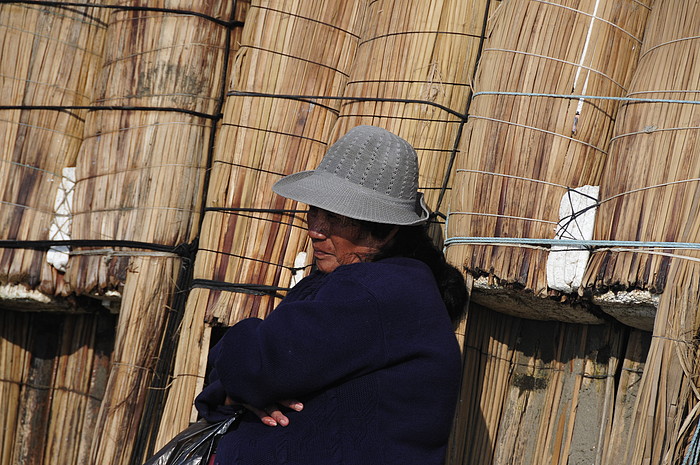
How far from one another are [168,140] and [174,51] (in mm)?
380

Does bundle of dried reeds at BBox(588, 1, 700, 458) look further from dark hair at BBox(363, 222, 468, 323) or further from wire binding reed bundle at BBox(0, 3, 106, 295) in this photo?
wire binding reed bundle at BBox(0, 3, 106, 295)

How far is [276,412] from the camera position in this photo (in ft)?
6.31

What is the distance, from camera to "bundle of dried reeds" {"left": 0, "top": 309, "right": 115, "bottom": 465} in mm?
4199

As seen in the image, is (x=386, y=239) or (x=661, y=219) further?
(x=661, y=219)

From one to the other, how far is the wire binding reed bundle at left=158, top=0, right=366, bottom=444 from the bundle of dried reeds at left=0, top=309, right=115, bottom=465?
2.88 feet

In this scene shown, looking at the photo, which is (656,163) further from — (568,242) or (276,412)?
(276,412)

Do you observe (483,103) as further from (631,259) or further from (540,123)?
(631,259)

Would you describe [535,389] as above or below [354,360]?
below

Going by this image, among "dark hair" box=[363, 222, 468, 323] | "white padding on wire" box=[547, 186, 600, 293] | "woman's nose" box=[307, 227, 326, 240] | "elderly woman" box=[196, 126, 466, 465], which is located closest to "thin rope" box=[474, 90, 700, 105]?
"white padding on wire" box=[547, 186, 600, 293]

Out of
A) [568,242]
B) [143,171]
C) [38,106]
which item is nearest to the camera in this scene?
[568,242]

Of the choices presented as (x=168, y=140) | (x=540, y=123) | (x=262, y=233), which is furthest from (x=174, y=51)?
(x=540, y=123)

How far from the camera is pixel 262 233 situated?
11.5ft

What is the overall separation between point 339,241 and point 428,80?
4.24 feet

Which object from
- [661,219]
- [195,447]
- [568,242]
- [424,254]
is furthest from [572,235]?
[195,447]
